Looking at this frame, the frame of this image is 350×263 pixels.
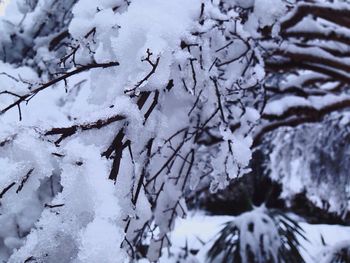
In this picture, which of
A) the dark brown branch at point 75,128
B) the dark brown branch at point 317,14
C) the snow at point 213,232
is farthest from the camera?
the snow at point 213,232

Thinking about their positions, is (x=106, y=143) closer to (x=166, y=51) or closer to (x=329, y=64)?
(x=166, y=51)

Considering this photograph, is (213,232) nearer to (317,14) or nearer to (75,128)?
(317,14)

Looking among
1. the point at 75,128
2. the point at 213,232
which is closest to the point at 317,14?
the point at 75,128

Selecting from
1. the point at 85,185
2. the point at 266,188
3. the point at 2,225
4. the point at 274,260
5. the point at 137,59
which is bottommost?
the point at 266,188

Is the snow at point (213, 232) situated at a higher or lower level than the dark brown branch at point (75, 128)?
lower

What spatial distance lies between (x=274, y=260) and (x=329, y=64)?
1.61 m

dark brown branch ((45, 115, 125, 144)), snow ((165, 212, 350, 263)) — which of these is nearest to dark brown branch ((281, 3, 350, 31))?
dark brown branch ((45, 115, 125, 144))

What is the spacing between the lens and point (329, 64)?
3080mm

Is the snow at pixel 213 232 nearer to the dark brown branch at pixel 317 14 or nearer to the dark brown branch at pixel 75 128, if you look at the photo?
the dark brown branch at pixel 317 14

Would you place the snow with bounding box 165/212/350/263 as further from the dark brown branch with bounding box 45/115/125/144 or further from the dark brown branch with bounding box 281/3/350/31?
the dark brown branch with bounding box 45/115/125/144

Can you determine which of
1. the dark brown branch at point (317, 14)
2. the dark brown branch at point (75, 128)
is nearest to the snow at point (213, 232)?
the dark brown branch at point (317, 14)

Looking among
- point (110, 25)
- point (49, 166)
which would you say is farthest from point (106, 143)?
point (110, 25)

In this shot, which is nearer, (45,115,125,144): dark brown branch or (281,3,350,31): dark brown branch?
(45,115,125,144): dark brown branch

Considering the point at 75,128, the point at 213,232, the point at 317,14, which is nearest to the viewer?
the point at 75,128
